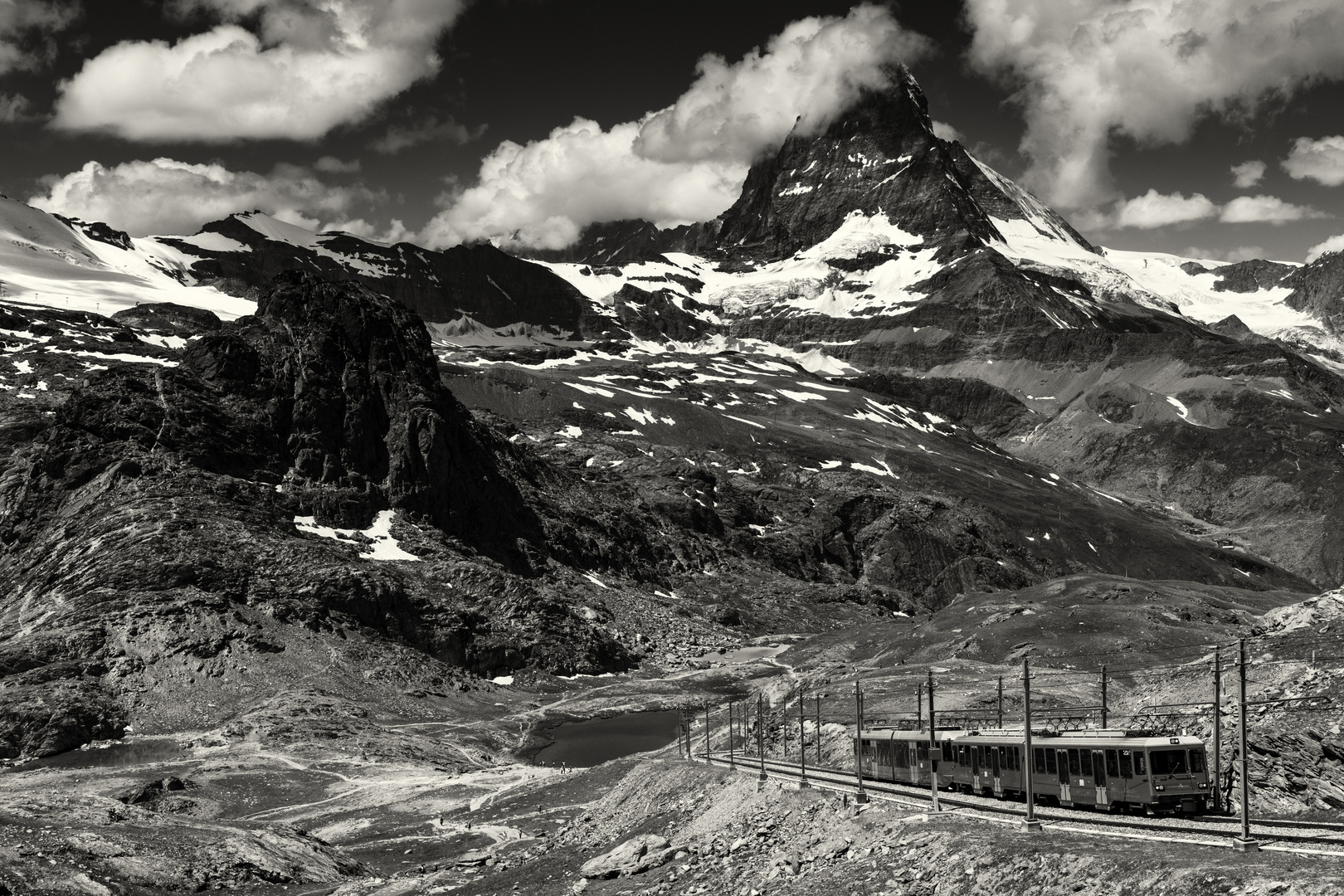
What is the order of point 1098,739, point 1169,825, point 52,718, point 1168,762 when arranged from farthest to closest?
point 52,718 < point 1098,739 < point 1168,762 < point 1169,825

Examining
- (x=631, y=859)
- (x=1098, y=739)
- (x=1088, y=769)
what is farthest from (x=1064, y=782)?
(x=631, y=859)

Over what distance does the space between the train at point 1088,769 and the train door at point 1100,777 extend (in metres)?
0.04

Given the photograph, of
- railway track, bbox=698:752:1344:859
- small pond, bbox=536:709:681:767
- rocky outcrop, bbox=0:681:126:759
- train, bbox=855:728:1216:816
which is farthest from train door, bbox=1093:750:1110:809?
rocky outcrop, bbox=0:681:126:759

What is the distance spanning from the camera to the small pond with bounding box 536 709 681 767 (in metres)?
165

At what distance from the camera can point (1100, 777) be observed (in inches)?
2163

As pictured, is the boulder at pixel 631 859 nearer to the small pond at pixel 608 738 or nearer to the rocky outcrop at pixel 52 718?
the small pond at pixel 608 738

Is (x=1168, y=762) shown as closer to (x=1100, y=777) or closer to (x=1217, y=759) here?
(x=1100, y=777)

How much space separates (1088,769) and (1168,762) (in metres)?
4.14

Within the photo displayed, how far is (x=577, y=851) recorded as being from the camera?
244 ft

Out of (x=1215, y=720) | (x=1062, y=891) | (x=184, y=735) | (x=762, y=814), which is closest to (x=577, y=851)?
(x=762, y=814)

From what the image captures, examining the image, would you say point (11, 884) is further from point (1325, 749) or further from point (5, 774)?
point (5, 774)

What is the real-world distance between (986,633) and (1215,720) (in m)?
128

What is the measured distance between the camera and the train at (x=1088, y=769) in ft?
172

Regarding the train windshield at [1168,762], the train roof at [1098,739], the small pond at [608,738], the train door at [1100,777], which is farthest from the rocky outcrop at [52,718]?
the train windshield at [1168,762]
